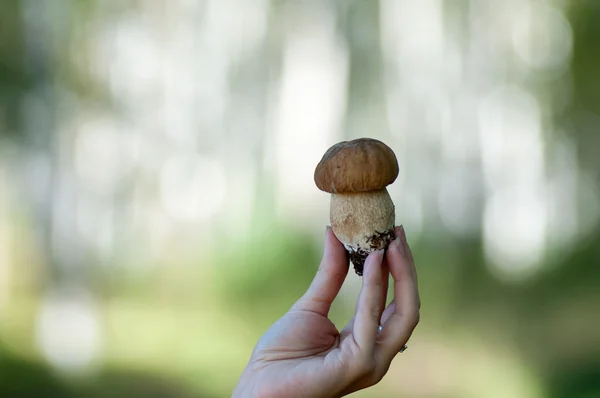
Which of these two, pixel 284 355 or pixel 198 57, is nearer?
pixel 284 355

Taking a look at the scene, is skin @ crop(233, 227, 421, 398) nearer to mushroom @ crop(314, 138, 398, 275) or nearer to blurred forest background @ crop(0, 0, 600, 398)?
mushroom @ crop(314, 138, 398, 275)

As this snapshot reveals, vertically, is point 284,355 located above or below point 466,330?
above

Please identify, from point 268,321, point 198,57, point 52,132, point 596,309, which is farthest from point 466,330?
point 52,132

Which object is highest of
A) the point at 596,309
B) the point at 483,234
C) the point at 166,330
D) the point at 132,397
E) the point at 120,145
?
the point at 120,145

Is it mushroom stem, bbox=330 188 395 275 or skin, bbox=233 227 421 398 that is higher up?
mushroom stem, bbox=330 188 395 275

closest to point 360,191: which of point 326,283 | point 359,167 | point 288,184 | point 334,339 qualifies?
point 359,167

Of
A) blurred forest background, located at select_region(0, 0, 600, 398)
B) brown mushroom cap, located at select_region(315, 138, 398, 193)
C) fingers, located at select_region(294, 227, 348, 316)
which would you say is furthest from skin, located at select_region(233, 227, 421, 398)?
blurred forest background, located at select_region(0, 0, 600, 398)

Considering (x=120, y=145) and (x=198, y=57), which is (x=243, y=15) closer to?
(x=198, y=57)
